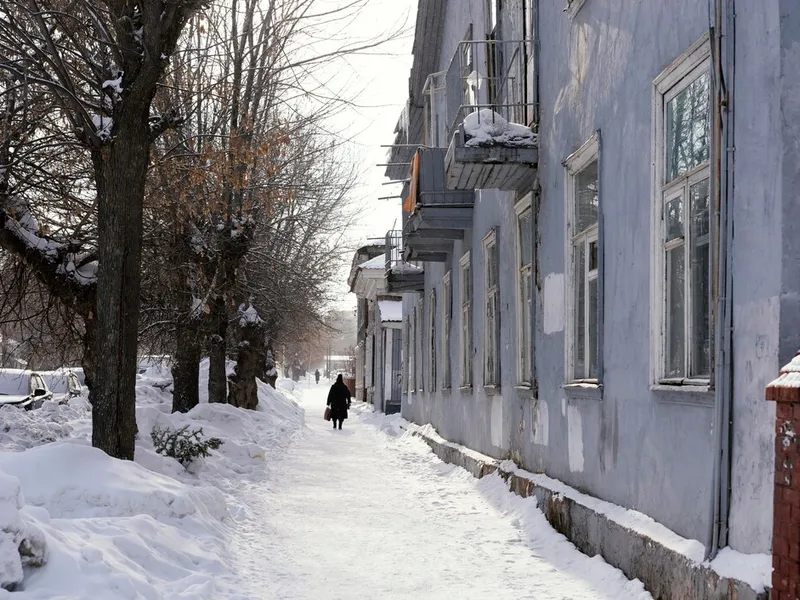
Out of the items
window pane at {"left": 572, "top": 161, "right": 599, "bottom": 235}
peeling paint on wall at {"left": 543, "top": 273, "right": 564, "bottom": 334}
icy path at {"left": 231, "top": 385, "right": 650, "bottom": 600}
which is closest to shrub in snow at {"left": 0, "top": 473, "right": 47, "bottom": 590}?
icy path at {"left": 231, "top": 385, "right": 650, "bottom": 600}

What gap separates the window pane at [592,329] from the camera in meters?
8.33

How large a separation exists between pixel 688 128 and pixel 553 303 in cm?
359

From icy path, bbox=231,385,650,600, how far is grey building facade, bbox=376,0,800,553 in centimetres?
61

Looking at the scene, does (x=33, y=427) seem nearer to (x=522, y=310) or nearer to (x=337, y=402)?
(x=522, y=310)

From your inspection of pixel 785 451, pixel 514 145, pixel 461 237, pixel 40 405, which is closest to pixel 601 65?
pixel 514 145

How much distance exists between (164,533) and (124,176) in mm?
3813

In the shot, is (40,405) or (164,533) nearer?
(164,533)

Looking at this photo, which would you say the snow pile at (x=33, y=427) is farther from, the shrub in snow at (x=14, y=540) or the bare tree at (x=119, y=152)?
the shrub in snow at (x=14, y=540)

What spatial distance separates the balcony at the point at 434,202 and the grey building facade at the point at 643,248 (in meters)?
0.11

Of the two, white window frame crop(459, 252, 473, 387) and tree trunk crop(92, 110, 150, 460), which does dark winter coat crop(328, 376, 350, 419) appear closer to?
white window frame crop(459, 252, 473, 387)

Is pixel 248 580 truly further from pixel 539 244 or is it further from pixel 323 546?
pixel 539 244

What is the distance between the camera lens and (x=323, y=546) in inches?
307

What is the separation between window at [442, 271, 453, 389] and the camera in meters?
17.8

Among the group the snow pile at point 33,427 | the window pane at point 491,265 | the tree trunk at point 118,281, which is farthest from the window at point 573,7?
the snow pile at point 33,427
